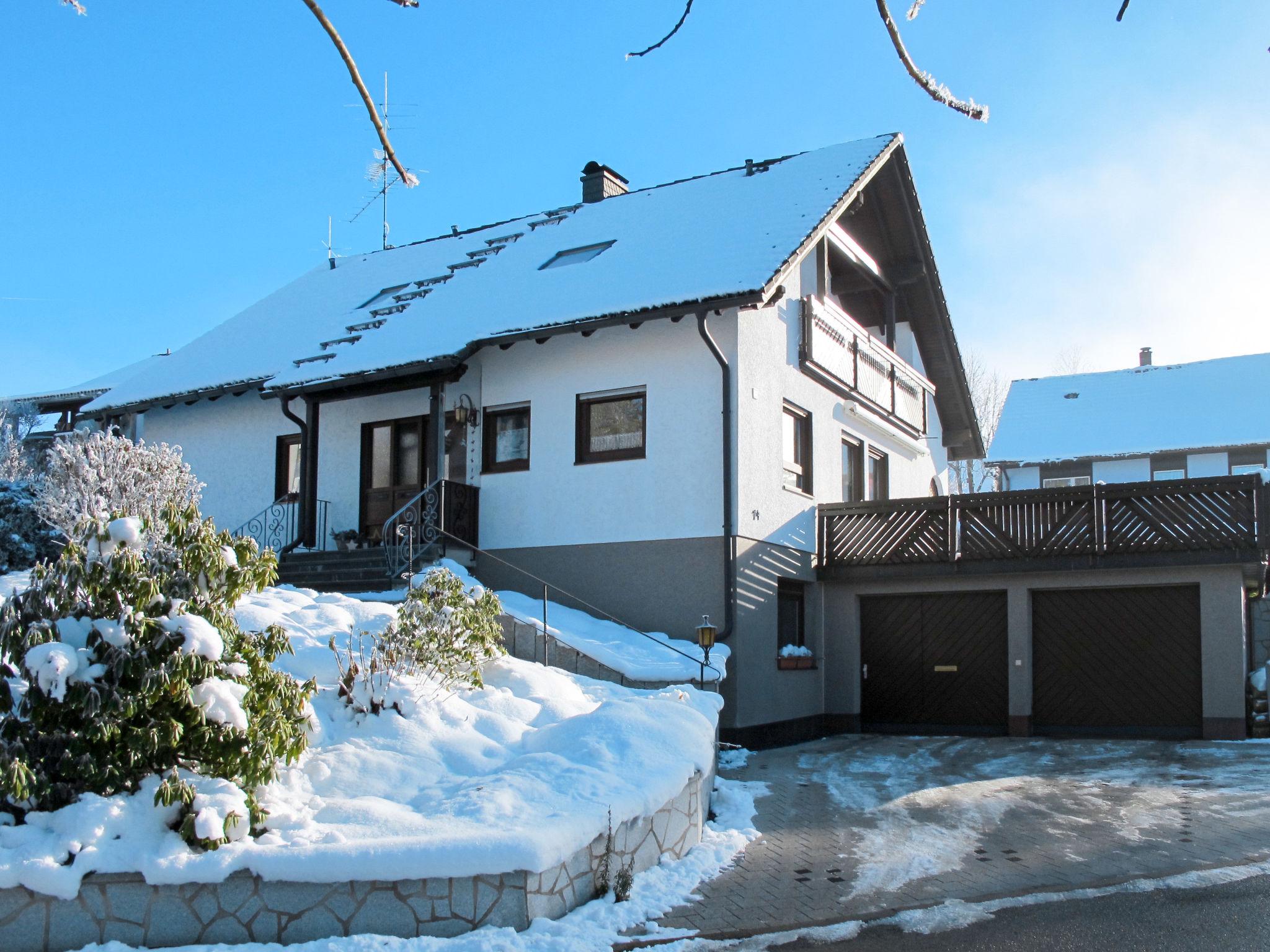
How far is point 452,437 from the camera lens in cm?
1558

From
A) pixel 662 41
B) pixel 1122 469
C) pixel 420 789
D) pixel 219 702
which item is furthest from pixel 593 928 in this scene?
pixel 1122 469

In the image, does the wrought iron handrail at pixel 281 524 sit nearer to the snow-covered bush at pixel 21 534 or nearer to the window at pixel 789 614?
the snow-covered bush at pixel 21 534

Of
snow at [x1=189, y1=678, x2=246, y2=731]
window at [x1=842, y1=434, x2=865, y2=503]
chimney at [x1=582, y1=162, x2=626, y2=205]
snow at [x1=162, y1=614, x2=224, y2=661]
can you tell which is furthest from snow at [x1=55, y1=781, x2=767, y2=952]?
chimney at [x1=582, y1=162, x2=626, y2=205]

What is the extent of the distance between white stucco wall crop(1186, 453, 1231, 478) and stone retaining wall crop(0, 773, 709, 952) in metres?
28.8

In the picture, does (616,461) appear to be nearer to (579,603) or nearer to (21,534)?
(579,603)

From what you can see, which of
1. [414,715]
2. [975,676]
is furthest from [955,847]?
[975,676]

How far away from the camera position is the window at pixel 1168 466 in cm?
3070

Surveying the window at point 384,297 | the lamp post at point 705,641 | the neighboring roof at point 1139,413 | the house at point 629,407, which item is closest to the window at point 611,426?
the house at point 629,407

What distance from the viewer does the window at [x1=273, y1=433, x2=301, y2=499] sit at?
681 inches

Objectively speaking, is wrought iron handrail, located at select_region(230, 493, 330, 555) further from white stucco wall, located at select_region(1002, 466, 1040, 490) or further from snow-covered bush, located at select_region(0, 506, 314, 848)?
white stucco wall, located at select_region(1002, 466, 1040, 490)

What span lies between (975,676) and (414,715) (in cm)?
998

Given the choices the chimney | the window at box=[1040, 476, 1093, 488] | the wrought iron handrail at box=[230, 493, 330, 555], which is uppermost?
the chimney

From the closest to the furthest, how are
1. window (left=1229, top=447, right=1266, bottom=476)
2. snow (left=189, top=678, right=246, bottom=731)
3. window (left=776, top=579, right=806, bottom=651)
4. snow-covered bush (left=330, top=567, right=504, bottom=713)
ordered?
snow (left=189, top=678, right=246, bottom=731), snow-covered bush (left=330, top=567, right=504, bottom=713), window (left=776, top=579, right=806, bottom=651), window (left=1229, top=447, right=1266, bottom=476)

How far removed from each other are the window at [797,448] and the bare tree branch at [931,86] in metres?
12.0
